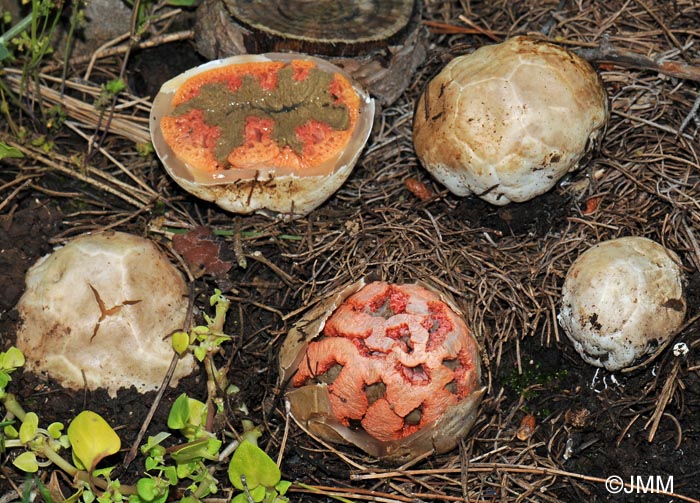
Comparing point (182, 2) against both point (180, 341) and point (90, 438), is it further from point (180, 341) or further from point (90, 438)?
point (90, 438)

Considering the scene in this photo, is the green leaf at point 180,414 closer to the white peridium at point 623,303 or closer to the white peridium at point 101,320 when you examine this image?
the white peridium at point 101,320

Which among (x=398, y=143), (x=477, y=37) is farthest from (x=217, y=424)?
(x=477, y=37)

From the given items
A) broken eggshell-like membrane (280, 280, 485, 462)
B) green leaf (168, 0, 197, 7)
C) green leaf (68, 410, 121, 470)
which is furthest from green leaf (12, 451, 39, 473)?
green leaf (168, 0, 197, 7)

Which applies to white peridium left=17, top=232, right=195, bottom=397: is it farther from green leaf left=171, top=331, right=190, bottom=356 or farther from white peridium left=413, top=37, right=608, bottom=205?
white peridium left=413, top=37, right=608, bottom=205

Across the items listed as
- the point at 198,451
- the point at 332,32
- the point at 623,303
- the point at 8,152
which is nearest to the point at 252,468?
the point at 198,451

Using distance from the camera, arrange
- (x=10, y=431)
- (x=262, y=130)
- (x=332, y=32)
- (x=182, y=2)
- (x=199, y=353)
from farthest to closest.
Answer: (x=182, y=2) → (x=332, y=32) → (x=262, y=130) → (x=199, y=353) → (x=10, y=431)

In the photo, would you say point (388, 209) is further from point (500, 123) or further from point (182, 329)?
point (182, 329)
